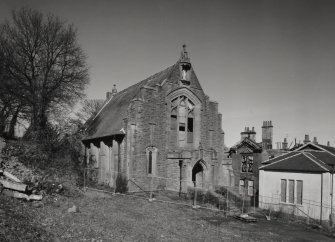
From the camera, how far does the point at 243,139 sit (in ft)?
126

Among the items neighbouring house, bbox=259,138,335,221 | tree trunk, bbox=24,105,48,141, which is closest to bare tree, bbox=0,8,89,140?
tree trunk, bbox=24,105,48,141

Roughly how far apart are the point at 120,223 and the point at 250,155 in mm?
28748

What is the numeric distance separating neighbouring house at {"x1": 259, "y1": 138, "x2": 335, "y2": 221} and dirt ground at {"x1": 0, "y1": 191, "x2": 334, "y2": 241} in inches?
340

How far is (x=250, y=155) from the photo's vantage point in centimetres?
3812

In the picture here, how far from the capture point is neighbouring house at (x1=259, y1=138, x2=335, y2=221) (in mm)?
24594

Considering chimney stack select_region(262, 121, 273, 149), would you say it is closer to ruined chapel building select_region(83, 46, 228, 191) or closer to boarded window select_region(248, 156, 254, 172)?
boarded window select_region(248, 156, 254, 172)

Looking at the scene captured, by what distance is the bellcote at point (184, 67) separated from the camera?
25781 mm

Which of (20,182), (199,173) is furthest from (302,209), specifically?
(20,182)

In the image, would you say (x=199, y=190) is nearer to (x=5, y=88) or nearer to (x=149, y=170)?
(x=149, y=170)

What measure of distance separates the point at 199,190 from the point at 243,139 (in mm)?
16526

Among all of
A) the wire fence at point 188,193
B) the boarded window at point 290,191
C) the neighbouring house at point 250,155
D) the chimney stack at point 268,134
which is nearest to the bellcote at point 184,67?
the wire fence at point 188,193

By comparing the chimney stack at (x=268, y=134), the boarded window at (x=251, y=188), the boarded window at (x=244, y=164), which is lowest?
the boarded window at (x=251, y=188)

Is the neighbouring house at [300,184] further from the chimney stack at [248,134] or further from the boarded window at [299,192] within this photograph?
the chimney stack at [248,134]

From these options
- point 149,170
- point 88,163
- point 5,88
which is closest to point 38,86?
point 5,88
